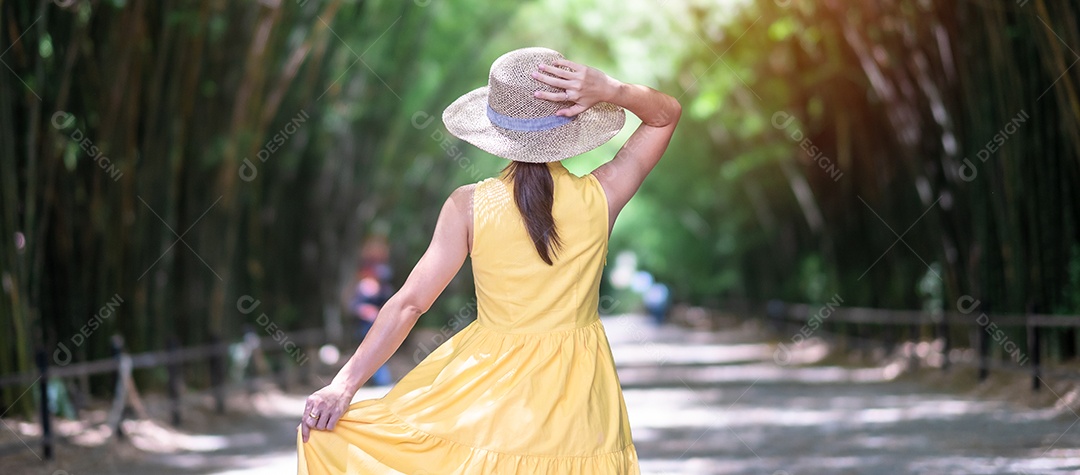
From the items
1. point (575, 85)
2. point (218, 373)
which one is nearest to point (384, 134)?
point (218, 373)

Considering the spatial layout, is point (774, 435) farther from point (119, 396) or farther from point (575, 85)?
point (575, 85)

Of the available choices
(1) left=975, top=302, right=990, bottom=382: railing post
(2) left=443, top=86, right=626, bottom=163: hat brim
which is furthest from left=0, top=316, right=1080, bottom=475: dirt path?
(2) left=443, top=86, right=626, bottom=163: hat brim

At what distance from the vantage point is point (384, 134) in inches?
657

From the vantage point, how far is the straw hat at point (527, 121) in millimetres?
2914

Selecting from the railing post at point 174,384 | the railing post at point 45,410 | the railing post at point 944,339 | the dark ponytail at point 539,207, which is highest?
the railing post at point 174,384

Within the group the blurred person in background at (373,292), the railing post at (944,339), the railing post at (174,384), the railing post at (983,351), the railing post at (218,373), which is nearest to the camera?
the railing post at (174,384)

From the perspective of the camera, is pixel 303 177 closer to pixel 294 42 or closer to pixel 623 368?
pixel 294 42

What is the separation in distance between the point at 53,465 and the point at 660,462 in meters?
3.31

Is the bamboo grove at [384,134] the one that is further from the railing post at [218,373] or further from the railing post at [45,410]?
the railing post at [45,410]

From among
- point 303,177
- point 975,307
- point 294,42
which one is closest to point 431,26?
point 303,177

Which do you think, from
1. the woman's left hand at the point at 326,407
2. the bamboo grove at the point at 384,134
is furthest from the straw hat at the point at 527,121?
the bamboo grove at the point at 384,134

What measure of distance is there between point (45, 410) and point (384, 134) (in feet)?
30.2

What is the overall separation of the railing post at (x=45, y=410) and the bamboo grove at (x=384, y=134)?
421mm

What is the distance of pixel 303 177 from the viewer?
1546cm
